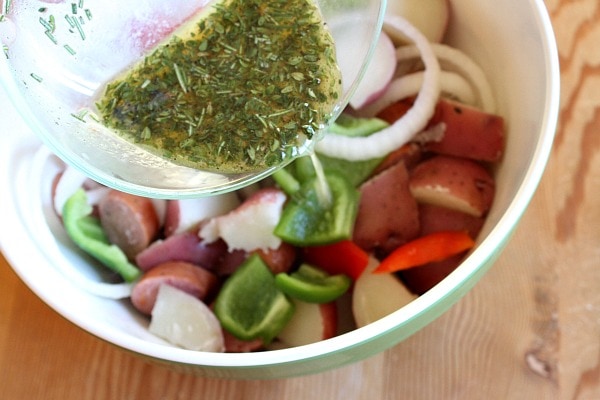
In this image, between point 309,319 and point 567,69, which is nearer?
point 309,319

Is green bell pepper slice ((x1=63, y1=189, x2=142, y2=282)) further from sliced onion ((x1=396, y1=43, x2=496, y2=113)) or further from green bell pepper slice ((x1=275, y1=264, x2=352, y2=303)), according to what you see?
sliced onion ((x1=396, y1=43, x2=496, y2=113))

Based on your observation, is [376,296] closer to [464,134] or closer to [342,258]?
[342,258]

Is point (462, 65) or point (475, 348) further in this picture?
point (462, 65)

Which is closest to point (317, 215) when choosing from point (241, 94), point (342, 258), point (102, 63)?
point (342, 258)

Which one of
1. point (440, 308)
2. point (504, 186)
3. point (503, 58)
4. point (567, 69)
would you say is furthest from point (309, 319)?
A: point (567, 69)

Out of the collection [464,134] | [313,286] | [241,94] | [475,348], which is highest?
[241,94]

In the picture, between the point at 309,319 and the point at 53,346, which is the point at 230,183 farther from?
the point at 53,346
